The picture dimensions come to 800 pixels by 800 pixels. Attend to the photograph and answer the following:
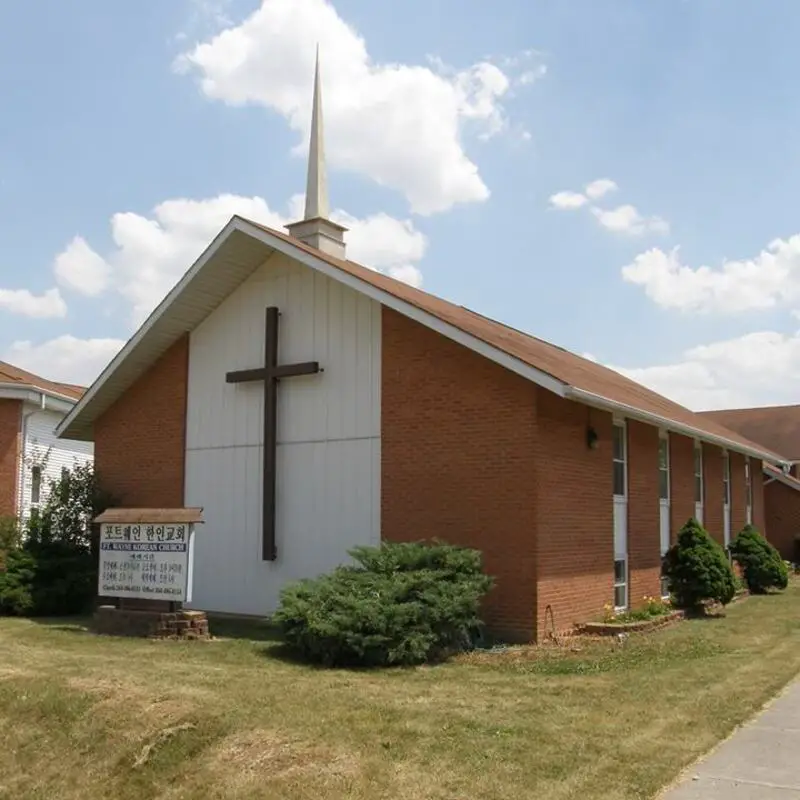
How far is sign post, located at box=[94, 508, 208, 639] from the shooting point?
1386 centimetres

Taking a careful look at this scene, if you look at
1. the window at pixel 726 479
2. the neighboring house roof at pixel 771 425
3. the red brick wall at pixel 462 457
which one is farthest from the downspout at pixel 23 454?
the neighboring house roof at pixel 771 425

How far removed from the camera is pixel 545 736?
26.7ft

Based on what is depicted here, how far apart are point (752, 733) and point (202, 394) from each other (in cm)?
1177

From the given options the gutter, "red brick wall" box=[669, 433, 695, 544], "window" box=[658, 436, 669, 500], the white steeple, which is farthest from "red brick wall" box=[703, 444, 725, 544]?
the white steeple

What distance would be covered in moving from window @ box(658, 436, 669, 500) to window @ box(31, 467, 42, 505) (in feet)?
49.5

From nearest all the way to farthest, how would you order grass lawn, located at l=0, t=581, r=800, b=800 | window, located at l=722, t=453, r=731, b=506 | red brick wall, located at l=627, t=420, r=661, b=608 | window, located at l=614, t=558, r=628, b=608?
1. grass lawn, located at l=0, t=581, r=800, b=800
2. window, located at l=614, t=558, r=628, b=608
3. red brick wall, located at l=627, t=420, r=661, b=608
4. window, located at l=722, t=453, r=731, b=506

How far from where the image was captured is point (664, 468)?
777 inches

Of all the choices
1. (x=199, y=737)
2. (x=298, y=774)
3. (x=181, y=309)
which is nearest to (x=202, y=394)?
(x=181, y=309)

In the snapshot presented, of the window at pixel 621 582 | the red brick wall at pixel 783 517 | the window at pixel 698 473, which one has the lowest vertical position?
the window at pixel 621 582

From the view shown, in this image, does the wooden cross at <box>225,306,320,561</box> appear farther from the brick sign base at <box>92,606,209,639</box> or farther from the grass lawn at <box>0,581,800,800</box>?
the grass lawn at <box>0,581,800,800</box>

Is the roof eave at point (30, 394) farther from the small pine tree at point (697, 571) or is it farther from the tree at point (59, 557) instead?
the small pine tree at point (697, 571)

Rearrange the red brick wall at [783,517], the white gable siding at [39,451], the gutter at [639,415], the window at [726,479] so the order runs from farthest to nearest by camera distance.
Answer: the red brick wall at [783,517], the white gable siding at [39,451], the window at [726,479], the gutter at [639,415]

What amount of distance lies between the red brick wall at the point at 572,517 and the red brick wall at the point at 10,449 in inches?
565

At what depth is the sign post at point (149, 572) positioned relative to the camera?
1386 centimetres
